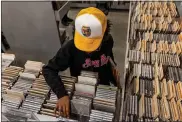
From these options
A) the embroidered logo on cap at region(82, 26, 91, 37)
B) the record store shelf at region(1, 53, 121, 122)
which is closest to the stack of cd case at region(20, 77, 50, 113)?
the record store shelf at region(1, 53, 121, 122)

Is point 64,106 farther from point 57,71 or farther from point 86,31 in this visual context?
point 86,31

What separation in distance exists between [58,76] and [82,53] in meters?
0.30

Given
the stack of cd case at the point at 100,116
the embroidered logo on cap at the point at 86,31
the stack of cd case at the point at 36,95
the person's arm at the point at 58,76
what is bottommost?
the stack of cd case at the point at 100,116

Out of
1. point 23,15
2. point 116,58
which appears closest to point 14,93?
point 23,15

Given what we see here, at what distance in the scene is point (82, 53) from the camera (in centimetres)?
162

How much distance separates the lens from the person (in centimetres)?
134

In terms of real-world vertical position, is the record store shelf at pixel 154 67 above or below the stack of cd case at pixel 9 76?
below

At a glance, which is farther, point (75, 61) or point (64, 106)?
point (75, 61)

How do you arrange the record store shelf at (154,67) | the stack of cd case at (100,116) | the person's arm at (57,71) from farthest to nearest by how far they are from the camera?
the record store shelf at (154,67) → the person's arm at (57,71) → the stack of cd case at (100,116)

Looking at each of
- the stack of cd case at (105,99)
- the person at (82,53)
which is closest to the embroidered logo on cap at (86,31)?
the person at (82,53)

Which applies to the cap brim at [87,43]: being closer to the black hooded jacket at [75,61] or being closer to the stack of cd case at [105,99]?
the black hooded jacket at [75,61]

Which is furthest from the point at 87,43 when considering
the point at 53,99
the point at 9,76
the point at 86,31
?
the point at 9,76

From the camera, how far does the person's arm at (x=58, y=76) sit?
4.10ft

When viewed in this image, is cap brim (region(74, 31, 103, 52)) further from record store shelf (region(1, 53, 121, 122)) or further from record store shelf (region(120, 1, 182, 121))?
record store shelf (region(120, 1, 182, 121))
